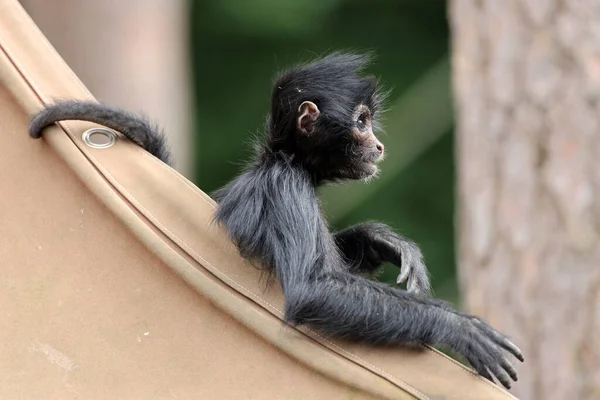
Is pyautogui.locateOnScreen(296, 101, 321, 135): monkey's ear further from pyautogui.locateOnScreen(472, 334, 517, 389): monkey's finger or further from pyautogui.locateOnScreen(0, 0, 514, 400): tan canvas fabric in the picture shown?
pyautogui.locateOnScreen(472, 334, 517, 389): monkey's finger

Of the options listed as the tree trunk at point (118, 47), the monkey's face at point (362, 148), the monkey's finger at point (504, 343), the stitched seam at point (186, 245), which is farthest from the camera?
the tree trunk at point (118, 47)

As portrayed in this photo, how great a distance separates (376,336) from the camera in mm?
2736

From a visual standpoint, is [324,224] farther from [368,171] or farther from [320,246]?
[368,171]

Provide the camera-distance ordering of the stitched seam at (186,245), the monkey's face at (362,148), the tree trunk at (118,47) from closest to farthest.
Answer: the stitched seam at (186,245) → the monkey's face at (362,148) → the tree trunk at (118,47)

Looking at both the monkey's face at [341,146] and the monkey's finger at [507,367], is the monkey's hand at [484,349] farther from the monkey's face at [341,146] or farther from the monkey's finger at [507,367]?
the monkey's face at [341,146]

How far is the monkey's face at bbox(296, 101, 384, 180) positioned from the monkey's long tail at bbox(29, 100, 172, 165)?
0.47 meters

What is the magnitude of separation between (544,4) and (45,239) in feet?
8.56

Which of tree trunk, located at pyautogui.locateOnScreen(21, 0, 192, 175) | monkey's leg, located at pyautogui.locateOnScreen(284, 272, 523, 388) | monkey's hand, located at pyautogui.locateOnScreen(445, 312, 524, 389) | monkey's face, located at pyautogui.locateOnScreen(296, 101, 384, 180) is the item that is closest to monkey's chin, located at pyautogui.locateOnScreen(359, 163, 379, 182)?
monkey's face, located at pyautogui.locateOnScreen(296, 101, 384, 180)

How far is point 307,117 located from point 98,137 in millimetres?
678

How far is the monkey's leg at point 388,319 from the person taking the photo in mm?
2729

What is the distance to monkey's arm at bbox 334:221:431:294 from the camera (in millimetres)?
3260

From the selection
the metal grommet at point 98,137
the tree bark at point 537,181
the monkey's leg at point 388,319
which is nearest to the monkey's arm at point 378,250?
the monkey's leg at point 388,319

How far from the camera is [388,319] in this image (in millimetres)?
2756

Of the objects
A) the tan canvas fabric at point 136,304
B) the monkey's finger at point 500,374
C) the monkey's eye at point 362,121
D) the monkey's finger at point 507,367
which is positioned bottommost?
the tan canvas fabric at point 136,304
